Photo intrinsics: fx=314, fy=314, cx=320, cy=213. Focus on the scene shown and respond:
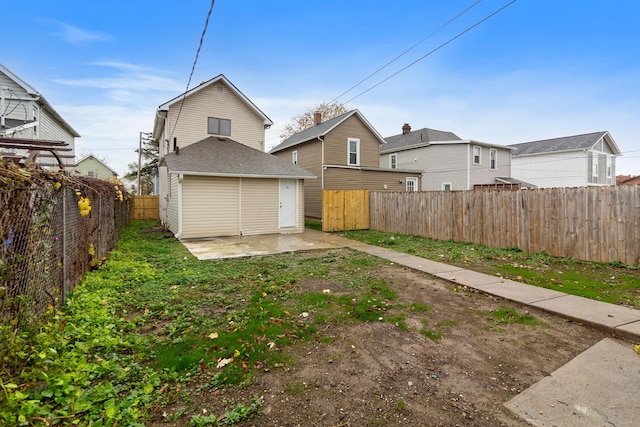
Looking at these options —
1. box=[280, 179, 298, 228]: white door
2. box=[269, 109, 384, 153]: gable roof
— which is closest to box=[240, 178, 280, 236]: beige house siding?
box=[280, 179, 298, 228]: white door

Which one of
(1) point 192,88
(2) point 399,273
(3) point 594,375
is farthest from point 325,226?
(3) point 594,375

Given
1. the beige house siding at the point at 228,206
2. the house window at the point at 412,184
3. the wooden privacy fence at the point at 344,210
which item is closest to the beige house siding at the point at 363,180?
the house window at the point at 412,184

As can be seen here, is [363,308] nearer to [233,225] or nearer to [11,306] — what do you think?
[11,306]

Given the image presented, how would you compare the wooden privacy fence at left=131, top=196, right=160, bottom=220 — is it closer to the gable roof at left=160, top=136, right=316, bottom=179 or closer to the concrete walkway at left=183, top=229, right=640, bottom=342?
the gable roof at left=160, top=136, right=316, bottom=179

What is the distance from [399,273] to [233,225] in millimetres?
8035

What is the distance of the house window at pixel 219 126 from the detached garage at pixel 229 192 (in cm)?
69

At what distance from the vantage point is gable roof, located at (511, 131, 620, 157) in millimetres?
25234

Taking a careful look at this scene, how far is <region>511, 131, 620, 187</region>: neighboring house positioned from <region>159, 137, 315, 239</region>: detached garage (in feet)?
79.6

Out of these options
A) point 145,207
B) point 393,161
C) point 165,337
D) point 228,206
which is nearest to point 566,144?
point 393,161

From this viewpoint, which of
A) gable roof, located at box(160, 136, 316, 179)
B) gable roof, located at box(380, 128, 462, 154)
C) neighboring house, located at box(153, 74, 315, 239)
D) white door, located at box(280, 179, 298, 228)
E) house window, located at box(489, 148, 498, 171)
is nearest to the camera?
gable roof, located at box(160, 136, 316, 179)

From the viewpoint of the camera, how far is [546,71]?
13.7 metres

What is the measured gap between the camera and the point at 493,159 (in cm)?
2347

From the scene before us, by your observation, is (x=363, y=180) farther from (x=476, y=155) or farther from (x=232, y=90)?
(x=476, y=155)

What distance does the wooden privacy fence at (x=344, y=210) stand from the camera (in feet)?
47.0
